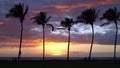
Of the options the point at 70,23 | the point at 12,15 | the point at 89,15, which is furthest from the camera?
the point at 70,23

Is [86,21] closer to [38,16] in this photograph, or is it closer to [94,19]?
[94,19]

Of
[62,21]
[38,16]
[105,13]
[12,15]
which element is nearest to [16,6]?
[12,15]

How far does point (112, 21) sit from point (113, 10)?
2.41 m

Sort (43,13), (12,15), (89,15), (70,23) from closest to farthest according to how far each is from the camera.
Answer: (12,15) → (89,15) → (43,13) → (70,23)

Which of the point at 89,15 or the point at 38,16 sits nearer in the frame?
the point at 89,15

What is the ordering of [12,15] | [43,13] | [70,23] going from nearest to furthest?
[12,15] → [43,13] → [70,23]

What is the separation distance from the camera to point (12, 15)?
207 ft

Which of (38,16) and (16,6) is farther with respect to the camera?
(38,16)

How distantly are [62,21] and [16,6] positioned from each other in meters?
27.6

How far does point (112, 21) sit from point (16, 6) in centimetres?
2174

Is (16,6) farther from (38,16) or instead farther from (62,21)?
(62,21)

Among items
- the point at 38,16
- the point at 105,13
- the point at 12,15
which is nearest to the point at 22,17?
the point at 12,15

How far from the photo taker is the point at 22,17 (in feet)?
211

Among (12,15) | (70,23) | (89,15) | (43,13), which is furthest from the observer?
(70,23)
